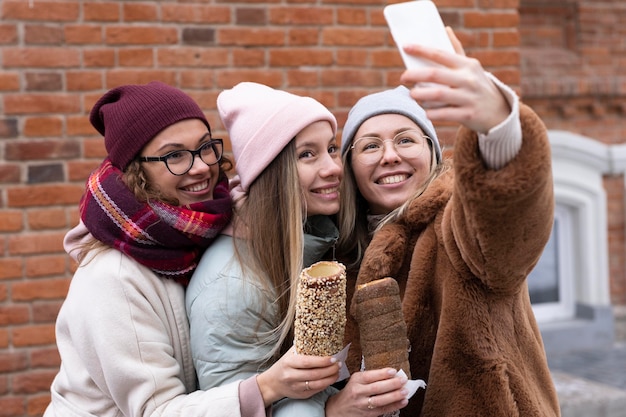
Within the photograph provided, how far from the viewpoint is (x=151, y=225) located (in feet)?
7.43

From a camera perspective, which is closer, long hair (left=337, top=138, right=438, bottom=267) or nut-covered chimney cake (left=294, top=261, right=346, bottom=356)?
nut-covered chimney cake (left=294, top=261, right=346, bottom=356)

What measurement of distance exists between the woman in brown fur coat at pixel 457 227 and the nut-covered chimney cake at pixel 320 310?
7.7 inches

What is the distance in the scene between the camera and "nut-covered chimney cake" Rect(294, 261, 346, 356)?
6.42 ft

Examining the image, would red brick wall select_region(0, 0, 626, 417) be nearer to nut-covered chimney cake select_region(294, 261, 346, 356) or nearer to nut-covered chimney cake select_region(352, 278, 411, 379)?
nut-covered chimney cake select_region(294, 261, 346, 356)

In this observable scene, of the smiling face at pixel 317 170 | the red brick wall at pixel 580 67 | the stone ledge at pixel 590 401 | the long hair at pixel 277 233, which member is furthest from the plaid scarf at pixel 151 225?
the red brick wall at pixel 580 67

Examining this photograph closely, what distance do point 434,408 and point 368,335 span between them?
1.06ft

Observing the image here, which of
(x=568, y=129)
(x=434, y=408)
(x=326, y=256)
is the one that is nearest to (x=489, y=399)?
(x=434, y=408)

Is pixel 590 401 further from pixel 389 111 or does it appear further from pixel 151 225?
pixel 151 225

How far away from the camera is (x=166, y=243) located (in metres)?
2.29

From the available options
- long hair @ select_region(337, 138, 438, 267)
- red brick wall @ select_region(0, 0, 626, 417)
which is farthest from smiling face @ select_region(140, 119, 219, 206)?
red brick wall @ select_region(0, 0, 626, 417)

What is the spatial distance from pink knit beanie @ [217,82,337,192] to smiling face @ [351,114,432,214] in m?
0.15

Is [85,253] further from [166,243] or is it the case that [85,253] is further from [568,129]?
[568,129]

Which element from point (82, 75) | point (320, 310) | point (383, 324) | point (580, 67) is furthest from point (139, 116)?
point (580, 67)

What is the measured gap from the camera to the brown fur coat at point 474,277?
172 centimetres
